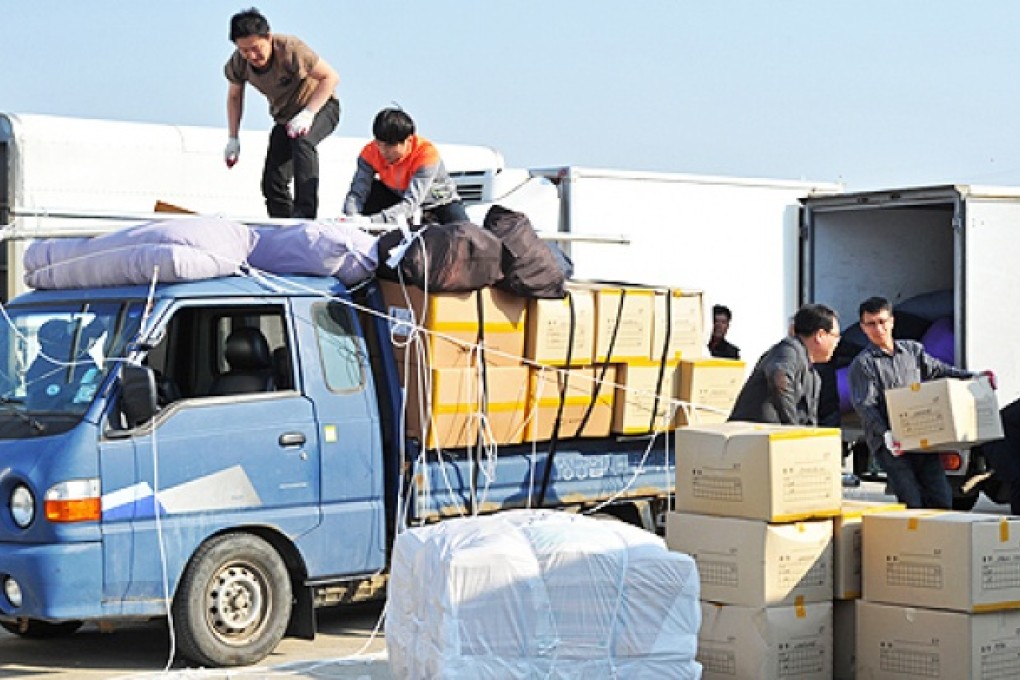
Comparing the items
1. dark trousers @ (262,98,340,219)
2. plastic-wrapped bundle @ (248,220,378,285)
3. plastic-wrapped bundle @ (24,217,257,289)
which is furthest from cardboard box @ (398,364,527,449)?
dark trousers @ (262,98,340,219)

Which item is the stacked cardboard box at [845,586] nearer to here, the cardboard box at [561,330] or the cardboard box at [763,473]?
the cardboard box at [763,473]

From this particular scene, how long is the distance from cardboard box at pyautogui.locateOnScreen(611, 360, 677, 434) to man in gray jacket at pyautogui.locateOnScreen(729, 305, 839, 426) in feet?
2.83

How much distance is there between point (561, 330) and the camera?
1088 centimetres

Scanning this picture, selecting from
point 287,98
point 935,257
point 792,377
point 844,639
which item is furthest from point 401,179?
point 935,257

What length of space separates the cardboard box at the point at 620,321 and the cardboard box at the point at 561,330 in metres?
0.06

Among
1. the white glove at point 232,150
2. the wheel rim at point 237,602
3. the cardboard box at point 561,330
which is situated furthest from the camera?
Answer: the white glove at point 232,150

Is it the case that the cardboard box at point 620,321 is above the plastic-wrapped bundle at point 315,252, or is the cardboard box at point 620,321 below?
below

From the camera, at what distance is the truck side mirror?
9.01 metres

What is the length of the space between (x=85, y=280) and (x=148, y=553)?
5.41 feet

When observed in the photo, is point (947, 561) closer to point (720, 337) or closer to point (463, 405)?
point (463, 405)

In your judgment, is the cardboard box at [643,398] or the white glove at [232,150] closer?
the cardboard box at [643,398]

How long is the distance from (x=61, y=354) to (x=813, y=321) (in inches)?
165

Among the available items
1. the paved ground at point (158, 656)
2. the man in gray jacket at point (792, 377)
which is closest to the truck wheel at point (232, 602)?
the paved ground at point (158, 656)

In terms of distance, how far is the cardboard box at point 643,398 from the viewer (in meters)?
11.2
